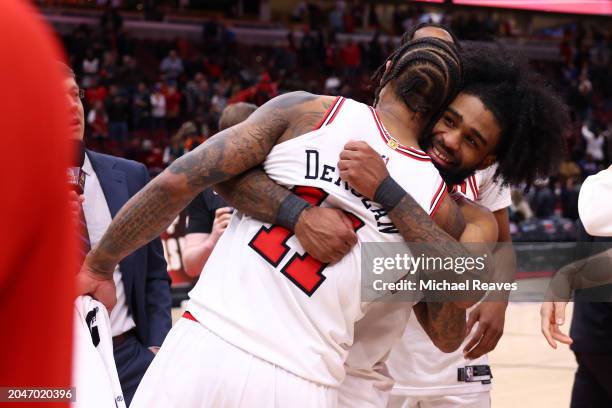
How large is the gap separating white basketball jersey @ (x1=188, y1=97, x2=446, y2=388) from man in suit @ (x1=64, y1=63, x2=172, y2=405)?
38.2 inches

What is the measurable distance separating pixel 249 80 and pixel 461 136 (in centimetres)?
2043

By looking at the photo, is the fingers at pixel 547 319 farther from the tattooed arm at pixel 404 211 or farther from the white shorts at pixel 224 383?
the white shorts at pixel 224 383

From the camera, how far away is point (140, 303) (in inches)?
137

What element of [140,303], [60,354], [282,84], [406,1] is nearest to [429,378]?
[140,303]

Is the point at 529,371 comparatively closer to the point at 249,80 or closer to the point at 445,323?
the point at 445,323

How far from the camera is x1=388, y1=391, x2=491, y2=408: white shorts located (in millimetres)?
3902

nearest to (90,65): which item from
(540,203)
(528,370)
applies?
(540,203)

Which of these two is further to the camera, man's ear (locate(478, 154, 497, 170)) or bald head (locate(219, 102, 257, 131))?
bald head (locate(219, 102, 257, 131))

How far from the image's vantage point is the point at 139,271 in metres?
3.49

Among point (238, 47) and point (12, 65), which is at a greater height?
point (12, 65)

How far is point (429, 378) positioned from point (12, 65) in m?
3.35

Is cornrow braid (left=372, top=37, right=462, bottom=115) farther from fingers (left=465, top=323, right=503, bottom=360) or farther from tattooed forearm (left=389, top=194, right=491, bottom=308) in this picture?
fingers (left=465, top=323, right=503, bottom=360)

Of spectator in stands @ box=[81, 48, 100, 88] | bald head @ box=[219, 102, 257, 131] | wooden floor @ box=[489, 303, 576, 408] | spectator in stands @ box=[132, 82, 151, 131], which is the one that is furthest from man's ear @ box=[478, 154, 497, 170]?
spectator in stands @ box=[81, 48, 100, 88]

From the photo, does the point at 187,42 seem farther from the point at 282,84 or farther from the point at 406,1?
the point at 406,1
